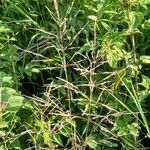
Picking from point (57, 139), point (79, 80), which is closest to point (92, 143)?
point (57, 139)

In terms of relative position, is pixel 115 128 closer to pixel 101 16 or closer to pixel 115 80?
pixel 115 80

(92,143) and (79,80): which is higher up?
(79,80)

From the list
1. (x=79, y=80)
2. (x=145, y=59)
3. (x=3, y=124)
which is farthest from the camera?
(x=79, y=80)

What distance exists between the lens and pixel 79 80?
7.76 feet

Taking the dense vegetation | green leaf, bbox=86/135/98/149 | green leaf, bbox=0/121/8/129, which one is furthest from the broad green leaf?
green leaf, bbox=0/121/8/129

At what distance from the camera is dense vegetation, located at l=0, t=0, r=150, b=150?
80.7 inches

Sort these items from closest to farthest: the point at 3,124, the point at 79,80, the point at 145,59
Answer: the point at 3,124 → the point at 145,59 → the point at 79,80

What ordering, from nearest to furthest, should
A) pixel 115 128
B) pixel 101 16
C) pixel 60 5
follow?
pixel 115 128
pixel 101 16
pixel 60 5

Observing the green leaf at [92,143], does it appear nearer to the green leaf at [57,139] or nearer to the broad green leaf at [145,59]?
the green leaf at [57,139]

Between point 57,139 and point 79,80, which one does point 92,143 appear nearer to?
point 57,139

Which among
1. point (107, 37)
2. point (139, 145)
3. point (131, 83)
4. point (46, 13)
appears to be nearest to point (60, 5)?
point (46, 13)

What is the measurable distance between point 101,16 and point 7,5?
612 millimetres

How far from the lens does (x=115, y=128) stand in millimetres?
2143

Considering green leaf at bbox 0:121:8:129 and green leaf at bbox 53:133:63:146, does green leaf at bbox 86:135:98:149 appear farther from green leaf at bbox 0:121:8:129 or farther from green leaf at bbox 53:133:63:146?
green leaf at bbox 0:121:8:129
